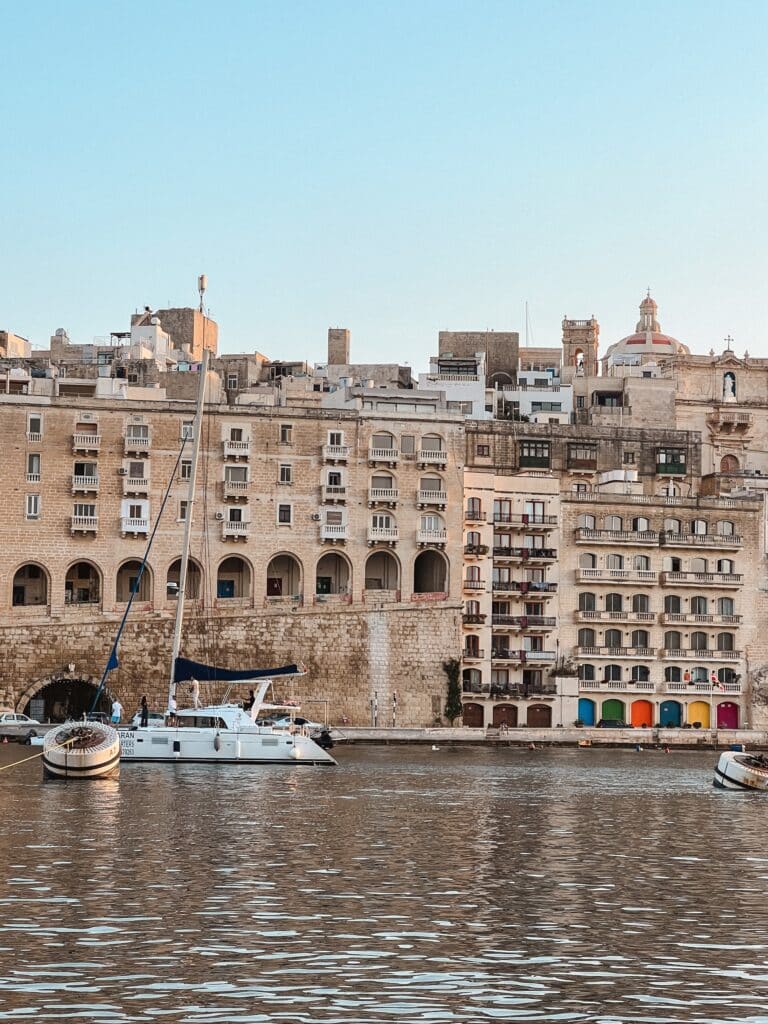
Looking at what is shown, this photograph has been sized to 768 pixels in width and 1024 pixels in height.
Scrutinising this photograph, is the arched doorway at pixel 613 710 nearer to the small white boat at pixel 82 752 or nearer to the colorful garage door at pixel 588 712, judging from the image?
the colorful garage door at pixel 588 712

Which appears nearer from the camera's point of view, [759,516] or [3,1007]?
[3,1007]

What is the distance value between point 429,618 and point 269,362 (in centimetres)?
3505

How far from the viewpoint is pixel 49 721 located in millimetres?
81000

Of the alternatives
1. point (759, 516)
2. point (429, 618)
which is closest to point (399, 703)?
point (429, 618)

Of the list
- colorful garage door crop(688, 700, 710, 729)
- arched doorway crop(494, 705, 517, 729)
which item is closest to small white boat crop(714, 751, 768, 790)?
arched doorway crop(494, 705, 517, 729)

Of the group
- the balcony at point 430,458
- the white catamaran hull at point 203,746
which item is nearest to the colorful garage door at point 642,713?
the balcony at point 430,458

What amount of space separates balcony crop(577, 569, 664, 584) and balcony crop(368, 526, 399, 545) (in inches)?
369

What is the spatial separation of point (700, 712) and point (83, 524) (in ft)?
100.0

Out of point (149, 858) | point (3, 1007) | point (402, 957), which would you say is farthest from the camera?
point (149, 858)

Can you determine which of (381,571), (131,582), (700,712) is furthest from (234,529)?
(700,712)

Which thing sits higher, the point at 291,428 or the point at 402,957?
the point at 291,428

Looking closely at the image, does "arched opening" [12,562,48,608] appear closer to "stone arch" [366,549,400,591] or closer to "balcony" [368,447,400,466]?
"stone arch" [366,549,400,591]

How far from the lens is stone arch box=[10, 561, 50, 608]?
82.3 m

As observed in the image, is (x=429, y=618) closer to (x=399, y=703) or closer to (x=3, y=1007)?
(x=399, y=703)
